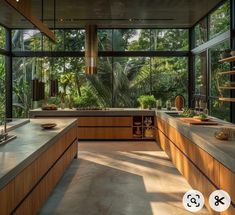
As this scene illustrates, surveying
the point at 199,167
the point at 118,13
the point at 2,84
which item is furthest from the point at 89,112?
the point at 199,167

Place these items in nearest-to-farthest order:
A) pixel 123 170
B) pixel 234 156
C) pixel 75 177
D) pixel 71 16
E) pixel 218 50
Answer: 1. pixel 234 156
2. pixel 75 177
3. pixel 123 170
4. pixel 218 50
5. pixel 71 16

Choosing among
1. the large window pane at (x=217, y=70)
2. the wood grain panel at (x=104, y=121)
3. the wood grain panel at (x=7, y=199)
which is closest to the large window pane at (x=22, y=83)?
the wood grain panel at (x=104, y=121)

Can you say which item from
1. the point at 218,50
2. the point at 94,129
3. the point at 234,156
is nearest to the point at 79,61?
the point at 94,129

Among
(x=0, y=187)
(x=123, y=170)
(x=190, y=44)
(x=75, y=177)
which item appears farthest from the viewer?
(x=190, y=44)

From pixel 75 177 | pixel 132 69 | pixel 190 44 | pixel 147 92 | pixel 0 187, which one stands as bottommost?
pixel 75 177

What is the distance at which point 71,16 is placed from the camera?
809 cm

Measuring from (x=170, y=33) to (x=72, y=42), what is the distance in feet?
8.60

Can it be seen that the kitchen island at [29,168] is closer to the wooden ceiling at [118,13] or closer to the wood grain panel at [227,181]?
the wood grain panel at [227,181]

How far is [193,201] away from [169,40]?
6503mm

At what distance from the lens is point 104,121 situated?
8711 mm

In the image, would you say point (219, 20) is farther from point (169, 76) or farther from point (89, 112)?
point (89, 112)

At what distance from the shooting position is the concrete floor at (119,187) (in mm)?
3814

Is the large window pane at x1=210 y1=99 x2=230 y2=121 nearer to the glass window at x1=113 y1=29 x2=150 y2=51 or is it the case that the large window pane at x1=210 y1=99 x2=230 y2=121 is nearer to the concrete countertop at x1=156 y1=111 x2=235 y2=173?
the concrete countertop at x1=156 y1=111 x2=235 y2=173

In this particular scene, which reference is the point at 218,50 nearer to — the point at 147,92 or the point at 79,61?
the point at 147,92
